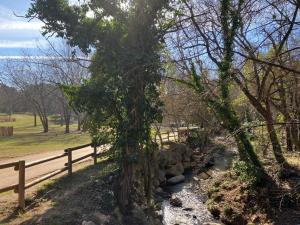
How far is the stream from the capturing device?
15.5m

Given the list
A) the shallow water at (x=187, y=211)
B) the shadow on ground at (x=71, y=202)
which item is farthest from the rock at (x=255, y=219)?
the shadow on ground at (x=71, y=202)

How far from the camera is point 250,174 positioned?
16.9 metres

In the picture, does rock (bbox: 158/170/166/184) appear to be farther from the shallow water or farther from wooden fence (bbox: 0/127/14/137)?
wooden fence (bbox: 0/127/14/137)

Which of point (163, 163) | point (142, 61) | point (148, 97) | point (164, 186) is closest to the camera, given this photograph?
point (142, 61)

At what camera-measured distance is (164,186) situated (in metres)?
21.9

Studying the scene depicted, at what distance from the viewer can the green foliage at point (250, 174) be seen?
16516 mm

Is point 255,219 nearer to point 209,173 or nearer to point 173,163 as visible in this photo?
point 209,173

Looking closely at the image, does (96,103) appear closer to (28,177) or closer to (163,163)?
(28,177)

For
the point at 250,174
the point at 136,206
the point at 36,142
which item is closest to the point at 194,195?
the point at 250,174

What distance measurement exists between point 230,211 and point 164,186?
21.3 feet

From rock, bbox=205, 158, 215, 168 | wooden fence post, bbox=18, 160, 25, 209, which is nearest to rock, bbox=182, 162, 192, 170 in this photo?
rock, bbox=205, 158, 215, 168

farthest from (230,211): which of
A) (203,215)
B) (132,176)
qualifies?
(132,176)

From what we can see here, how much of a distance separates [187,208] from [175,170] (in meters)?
7.21

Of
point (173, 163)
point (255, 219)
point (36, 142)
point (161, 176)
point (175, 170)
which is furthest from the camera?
point (36, 142)
